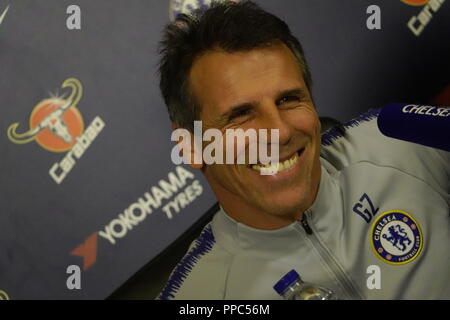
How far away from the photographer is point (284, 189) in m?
0.80

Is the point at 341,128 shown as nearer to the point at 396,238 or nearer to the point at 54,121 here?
the point at 396,238

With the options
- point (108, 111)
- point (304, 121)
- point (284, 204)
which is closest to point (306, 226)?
point (284, 204)

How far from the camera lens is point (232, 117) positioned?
0.79 m

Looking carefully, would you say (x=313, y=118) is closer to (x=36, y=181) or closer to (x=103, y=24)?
(x=103, y=24)

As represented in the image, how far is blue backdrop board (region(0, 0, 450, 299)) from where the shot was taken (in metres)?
1.02

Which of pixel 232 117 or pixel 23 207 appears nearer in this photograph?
pixel 232 117

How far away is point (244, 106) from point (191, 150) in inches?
6.3

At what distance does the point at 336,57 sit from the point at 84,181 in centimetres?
60

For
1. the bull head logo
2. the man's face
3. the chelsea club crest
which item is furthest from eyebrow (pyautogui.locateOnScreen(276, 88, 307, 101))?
the bull head logo

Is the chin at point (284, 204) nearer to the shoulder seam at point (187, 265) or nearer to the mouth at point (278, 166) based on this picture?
the mouth at point (278, 166)

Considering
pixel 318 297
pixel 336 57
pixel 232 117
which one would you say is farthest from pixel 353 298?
pixel 336 57

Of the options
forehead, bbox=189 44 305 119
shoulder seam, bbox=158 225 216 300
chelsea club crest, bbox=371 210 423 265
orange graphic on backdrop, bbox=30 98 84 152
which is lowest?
shoulder seam, bbox=158 225 216 300

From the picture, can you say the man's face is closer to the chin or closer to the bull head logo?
the chin

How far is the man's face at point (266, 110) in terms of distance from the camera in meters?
0.77
